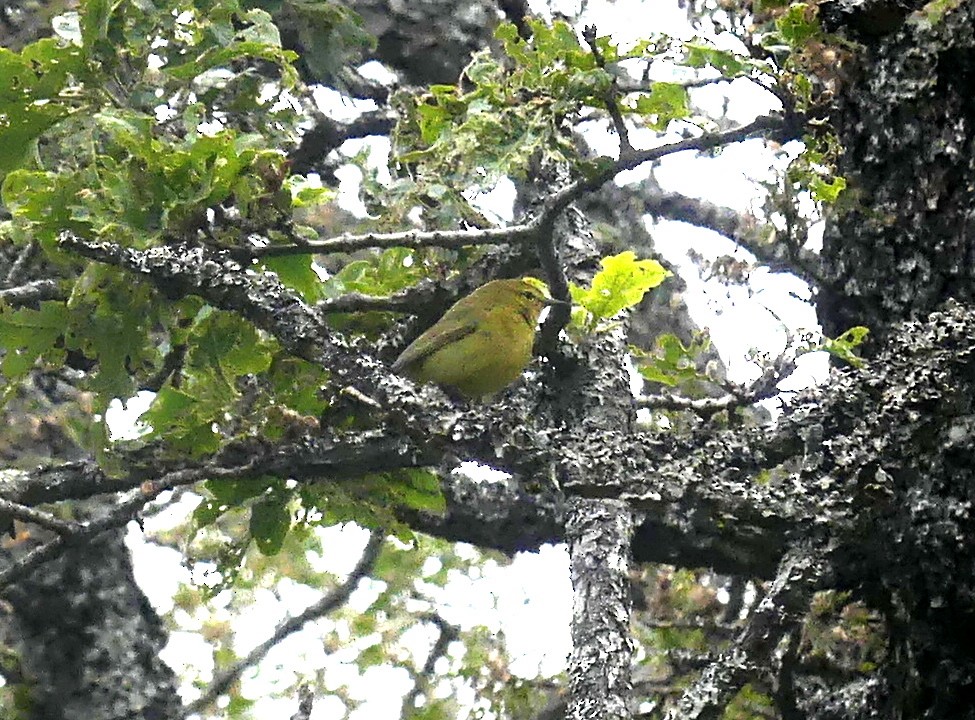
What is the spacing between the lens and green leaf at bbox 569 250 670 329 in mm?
2777

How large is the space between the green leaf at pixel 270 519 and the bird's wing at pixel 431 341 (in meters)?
0.47

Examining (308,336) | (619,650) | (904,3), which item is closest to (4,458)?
(308,336)

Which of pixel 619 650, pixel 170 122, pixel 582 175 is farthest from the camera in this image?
pixel 170 122

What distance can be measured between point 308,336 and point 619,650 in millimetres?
854

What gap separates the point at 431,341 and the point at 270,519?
688 millimetres

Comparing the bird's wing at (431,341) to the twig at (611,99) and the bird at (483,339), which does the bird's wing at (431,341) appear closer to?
the bird at (483,339)

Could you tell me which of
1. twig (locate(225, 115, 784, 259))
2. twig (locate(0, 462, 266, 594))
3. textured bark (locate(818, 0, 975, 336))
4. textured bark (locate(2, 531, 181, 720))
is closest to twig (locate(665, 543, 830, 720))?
textured bark (locate(818, 0, 975, 336))

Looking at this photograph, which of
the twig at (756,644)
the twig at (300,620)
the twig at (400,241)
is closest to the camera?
the twig at (756,644)

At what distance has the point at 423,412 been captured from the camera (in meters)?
2.45

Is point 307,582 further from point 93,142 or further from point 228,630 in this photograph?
point 93,142

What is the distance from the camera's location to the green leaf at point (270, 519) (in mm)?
3223

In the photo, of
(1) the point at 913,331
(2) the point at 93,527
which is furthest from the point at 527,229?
(2) the point at 93,527

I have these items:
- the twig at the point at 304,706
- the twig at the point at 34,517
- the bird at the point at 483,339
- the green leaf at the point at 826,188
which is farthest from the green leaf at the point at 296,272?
the green leaf at the point at 826,188

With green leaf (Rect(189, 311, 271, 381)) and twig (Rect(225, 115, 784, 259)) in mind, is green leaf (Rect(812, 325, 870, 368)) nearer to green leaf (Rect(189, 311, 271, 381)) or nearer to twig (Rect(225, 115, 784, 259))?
twig (Rect(225, 115, 784, 259))
